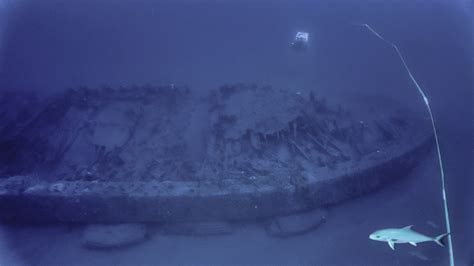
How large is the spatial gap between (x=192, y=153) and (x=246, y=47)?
7372 mm

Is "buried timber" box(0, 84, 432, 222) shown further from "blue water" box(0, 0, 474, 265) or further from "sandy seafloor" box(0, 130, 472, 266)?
"blue water" box(0, 0, 474, 265)

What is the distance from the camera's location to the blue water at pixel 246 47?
1103cm

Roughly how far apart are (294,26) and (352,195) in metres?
10.3

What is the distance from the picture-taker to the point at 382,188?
6605 millimetres

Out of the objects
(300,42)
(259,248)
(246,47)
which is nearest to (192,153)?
(259,248)

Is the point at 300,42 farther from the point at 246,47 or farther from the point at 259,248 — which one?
the point at 259,248

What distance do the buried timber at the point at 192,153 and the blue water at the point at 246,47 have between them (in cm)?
272

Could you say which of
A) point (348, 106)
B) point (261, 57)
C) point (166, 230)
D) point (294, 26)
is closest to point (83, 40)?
point (261, 57)

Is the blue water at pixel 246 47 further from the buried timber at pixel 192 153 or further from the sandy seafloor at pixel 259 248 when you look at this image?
the sandy seafloor at pixel 259 248

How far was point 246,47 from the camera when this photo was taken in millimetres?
12469

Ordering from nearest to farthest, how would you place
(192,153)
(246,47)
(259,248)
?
(259,248) < (192,153) < (246,47)

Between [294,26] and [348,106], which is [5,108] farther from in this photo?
[294,26]

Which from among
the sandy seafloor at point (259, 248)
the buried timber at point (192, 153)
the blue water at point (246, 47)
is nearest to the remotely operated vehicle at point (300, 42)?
the blue water at point (246, 47)

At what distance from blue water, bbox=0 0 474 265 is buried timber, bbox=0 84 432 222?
8.94 feet
